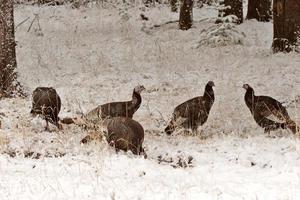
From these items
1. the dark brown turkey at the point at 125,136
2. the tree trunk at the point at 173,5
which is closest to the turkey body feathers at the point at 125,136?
the dark brown turkey at the point at 125,136

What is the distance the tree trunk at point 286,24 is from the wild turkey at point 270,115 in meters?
5.44

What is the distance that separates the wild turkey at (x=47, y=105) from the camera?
9.18 m

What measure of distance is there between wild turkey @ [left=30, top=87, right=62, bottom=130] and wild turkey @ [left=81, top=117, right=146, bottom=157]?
1.92m

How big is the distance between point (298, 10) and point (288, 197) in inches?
368

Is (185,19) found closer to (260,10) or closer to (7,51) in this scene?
(260,10)

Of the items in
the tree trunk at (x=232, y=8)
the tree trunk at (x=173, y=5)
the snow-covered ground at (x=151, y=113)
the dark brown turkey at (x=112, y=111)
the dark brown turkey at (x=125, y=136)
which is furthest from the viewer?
the tree trunk at (x=173, y=5)

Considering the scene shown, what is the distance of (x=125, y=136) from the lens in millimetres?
7355

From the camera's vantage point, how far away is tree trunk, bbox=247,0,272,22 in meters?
19.1

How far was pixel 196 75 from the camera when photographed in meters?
13.3

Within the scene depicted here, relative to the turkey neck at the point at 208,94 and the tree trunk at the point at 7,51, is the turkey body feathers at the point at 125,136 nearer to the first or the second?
the turkey neck at the point at 208,94

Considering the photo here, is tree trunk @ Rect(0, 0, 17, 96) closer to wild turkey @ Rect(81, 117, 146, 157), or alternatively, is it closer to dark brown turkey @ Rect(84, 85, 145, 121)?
dark brown turkey @ Rect(84, 85, 145, 121)

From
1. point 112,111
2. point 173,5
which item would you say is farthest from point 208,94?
point 173,5

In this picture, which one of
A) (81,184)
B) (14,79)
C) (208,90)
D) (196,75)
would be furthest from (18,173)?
(196,75)

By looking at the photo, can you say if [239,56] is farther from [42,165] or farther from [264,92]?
[42,165]
